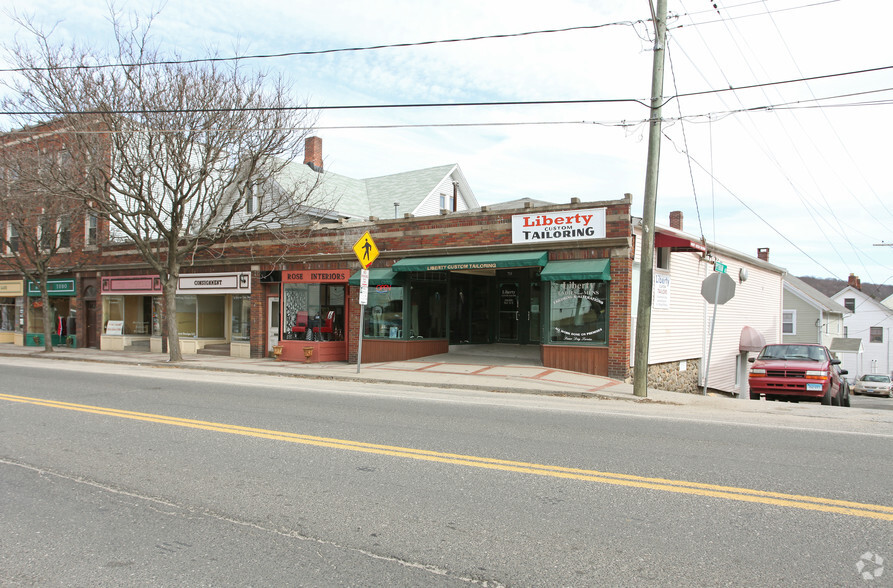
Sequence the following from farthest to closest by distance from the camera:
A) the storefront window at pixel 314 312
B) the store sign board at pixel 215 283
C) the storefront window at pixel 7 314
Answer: the storefront window at pixel 7 314
the store sign board at pixel 215 283
the storefront window at pixel 314 312

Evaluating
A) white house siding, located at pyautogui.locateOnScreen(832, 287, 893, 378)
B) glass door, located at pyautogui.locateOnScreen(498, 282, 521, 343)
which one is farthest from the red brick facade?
white house siding, located at pyautogui.locateOnScreen(832, 287, 893, 378)

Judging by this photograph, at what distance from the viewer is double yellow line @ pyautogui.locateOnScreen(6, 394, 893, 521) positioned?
4969mm

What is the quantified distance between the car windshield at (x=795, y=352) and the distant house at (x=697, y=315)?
1.51 metres

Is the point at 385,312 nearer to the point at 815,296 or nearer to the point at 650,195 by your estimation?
the point at 650,195

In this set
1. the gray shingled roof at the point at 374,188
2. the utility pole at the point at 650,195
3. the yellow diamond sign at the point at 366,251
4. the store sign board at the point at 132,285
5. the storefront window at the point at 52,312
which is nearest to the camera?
the utility pole at the point at 650,195

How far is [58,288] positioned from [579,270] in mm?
24204

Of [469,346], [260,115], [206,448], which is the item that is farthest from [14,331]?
[206,448]

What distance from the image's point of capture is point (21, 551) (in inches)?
165

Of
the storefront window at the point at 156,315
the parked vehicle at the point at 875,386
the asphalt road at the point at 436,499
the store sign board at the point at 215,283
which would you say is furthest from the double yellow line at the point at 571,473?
the parked vehicle at the point at 875,386

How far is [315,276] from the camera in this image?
65.2 feet

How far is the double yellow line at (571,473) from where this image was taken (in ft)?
16.3

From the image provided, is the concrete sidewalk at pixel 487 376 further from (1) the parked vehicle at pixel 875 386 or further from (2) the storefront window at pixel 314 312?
(1) the parked vehicle at pixel 875 386

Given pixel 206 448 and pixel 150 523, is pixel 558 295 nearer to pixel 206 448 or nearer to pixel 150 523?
pixel 206 448

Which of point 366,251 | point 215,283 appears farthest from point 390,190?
point 366,251
